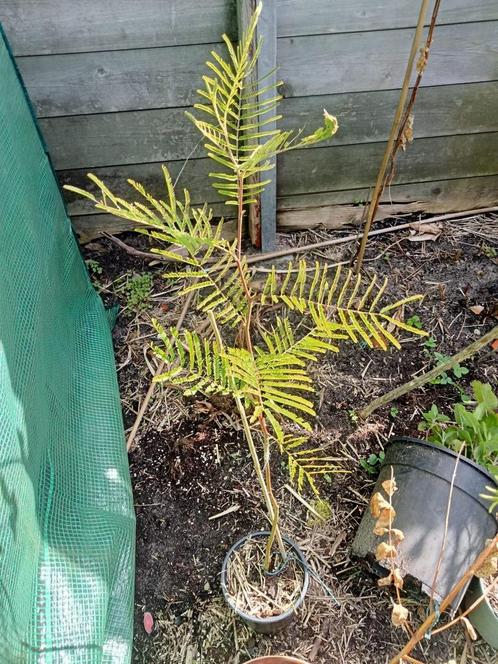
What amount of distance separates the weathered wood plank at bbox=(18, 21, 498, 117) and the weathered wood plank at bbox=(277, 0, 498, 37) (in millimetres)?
24

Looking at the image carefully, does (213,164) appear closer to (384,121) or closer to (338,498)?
(384,121)

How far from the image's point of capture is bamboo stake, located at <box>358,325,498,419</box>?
1.35m

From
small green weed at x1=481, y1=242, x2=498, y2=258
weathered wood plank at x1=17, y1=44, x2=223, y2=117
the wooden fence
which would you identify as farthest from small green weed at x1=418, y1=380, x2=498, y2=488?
weathered wood plank at x1=17, y1=44, x2=223, y2=117

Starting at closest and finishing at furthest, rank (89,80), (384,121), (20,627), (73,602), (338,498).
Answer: (20,627) < (73,602) < (338,498) < (89,80) < (384,121)

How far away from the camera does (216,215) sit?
226 cm

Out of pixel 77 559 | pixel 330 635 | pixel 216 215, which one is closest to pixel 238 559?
pixel 330 635

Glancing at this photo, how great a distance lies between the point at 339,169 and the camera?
6.98ft

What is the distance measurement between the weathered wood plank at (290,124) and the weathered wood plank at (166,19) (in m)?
0.23

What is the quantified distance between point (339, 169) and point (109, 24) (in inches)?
39.8

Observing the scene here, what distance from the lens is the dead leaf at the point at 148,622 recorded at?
4.58ft

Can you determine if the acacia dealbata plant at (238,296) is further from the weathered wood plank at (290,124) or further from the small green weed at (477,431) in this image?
the weathered wood plank at (290,124)

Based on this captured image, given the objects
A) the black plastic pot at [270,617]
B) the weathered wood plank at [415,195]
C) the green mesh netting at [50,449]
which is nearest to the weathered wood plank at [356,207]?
→ the weathered wood plank at [415,195]

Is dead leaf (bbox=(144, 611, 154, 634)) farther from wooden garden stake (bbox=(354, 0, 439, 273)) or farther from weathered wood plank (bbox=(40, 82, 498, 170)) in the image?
weathered wood plank (bbox=(40, 82, 498, 170))

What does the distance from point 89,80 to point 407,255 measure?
1.42 m
